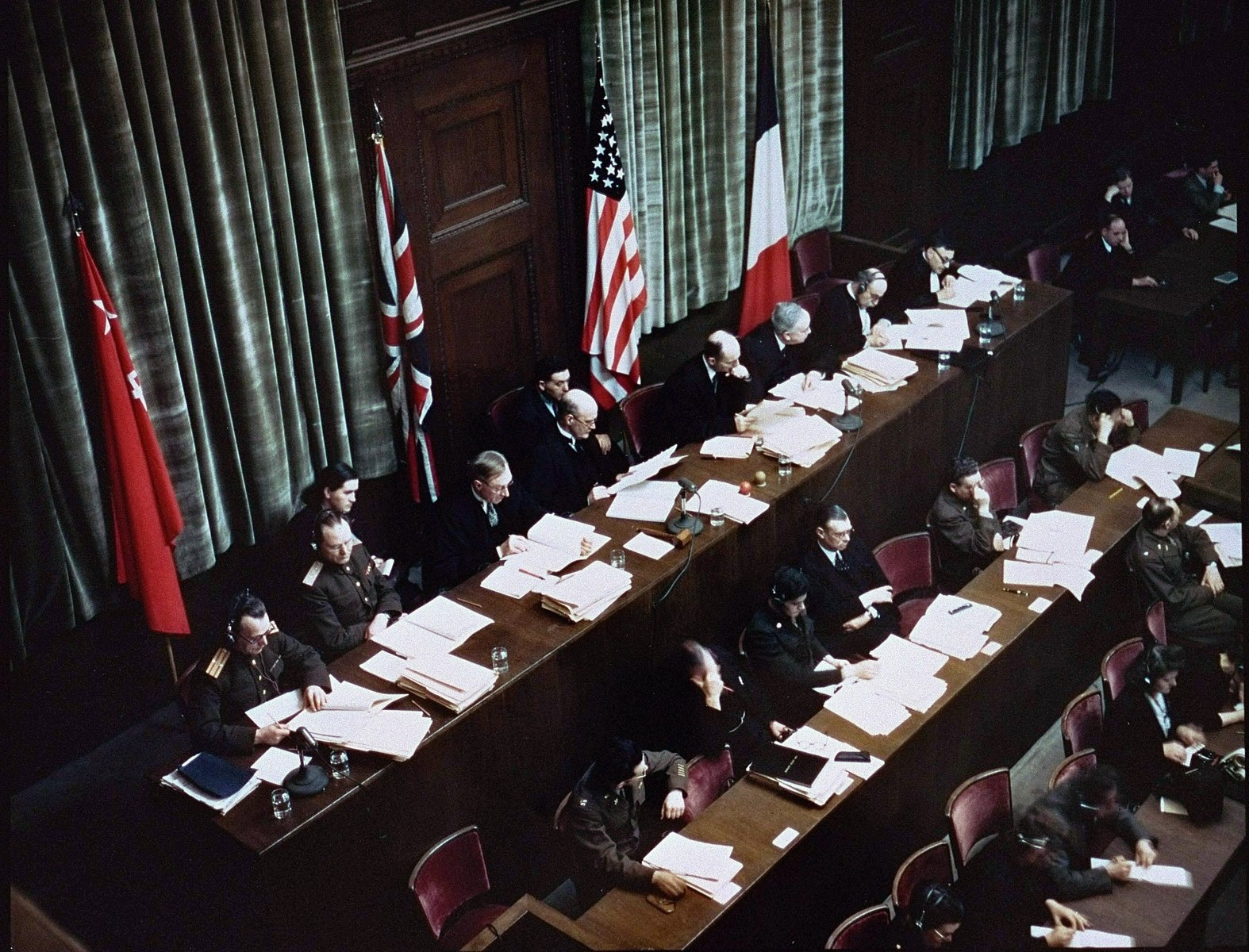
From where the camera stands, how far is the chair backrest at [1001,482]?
824cm

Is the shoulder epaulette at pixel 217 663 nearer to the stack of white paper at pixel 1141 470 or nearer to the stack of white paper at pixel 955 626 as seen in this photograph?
the stack of white paper at pixel 955 626

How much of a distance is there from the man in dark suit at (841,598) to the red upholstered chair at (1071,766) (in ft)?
4.41

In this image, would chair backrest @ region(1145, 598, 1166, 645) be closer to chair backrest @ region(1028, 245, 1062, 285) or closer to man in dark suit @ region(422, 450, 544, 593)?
man in dark suit @ region(422, 450, 544, 593)

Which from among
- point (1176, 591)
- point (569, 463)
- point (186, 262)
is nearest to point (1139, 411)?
point (1176, 591)

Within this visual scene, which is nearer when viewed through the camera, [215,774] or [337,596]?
[215,774]

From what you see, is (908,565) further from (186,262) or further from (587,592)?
(186,262)

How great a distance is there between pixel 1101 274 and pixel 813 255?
6.86ft

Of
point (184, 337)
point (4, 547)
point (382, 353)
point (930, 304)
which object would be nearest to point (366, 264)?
point (382, 353)

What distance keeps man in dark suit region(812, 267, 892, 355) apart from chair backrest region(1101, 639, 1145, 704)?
2.91 m

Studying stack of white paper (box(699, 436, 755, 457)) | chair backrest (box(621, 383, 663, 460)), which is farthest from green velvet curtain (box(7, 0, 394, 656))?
stack of white paper (box(699, 436, 755, 457))

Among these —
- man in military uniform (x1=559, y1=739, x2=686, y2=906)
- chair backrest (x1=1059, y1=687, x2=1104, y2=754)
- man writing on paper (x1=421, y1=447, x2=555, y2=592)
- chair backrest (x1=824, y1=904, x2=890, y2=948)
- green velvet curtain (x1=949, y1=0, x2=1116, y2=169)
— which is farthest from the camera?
green velvet curtain (x1=949, y1=0, x2=1116, y2=169)

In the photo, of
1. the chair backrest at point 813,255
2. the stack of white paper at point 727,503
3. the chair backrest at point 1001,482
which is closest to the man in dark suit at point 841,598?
the stack of white paper at point 727,503

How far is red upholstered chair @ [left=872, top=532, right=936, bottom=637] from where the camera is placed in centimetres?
748

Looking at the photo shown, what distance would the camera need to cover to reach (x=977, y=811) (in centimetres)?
599
